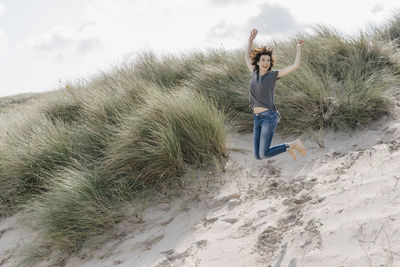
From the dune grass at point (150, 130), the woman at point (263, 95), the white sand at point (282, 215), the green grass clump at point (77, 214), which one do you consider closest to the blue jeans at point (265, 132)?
the woman at point (263, 95)

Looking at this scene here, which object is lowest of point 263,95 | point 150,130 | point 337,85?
point 337,85

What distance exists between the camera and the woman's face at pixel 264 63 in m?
3.46

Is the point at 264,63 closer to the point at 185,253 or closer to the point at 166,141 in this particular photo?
the point at 166,141

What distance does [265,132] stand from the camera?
11.6ft

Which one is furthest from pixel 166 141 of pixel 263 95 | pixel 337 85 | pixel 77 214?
pixel 337 85

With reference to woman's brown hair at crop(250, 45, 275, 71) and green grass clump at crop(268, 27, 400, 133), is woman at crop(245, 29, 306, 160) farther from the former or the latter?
green grass clump at crop(268, 27, 400, 133)

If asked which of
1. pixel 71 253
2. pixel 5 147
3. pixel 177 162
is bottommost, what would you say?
pixel 71 253

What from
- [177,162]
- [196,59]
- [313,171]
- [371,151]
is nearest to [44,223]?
[177,162]

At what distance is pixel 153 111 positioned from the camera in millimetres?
4789

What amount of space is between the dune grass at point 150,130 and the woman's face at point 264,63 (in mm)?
1329

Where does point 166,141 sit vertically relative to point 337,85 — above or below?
above

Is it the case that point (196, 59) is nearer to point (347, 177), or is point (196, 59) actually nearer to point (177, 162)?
point (177, 162)

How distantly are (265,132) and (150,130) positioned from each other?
1668 mm

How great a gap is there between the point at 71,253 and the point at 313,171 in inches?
119
